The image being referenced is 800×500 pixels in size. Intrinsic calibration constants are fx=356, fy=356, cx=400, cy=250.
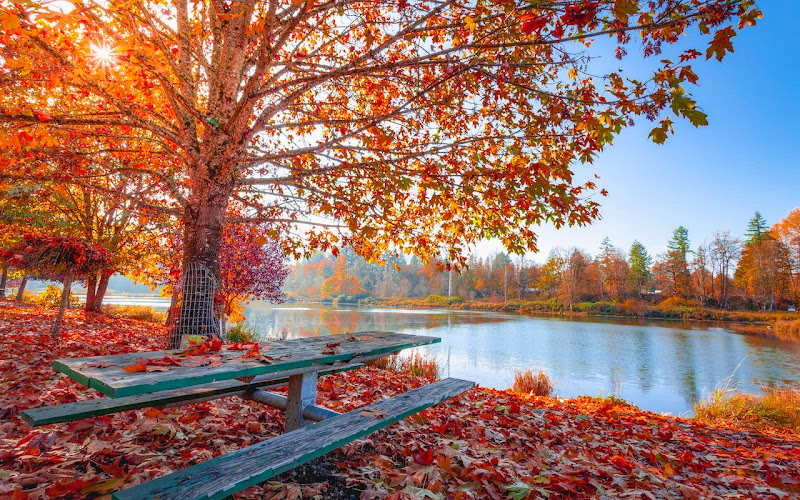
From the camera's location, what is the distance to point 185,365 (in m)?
1.97

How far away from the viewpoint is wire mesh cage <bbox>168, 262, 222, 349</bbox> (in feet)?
13.5

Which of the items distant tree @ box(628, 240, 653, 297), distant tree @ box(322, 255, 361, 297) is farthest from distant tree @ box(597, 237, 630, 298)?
distant tree @ box(322, 255, 361, 297)

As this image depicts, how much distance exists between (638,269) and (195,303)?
5633 centimetres

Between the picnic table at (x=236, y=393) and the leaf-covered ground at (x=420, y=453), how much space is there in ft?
1.25

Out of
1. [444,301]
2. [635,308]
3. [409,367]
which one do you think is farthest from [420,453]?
[444,301]

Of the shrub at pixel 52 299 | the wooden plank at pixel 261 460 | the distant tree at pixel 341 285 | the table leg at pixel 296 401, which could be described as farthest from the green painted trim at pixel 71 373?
the distant tree at pixel 341 285

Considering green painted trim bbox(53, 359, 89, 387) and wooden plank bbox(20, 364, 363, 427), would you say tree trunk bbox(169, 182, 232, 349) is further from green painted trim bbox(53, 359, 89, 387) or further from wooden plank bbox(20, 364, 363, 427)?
green painted trim bbox(53, 359, 89, 387)

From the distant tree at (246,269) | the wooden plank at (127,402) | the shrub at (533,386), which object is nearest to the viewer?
the wooden plank at (127,402)

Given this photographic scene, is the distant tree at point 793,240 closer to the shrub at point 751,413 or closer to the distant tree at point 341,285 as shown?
the shrub at point 751,413

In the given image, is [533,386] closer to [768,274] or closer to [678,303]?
[678,303]

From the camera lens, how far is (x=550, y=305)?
45.3 metres

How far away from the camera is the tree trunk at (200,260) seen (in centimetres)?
414

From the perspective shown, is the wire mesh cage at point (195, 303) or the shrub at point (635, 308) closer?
the wire mesh cage at point (195, 303)

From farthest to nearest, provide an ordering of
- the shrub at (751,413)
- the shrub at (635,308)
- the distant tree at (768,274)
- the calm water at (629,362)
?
the shrub at (635,308)
the distant tree at (768,274)
the calm water at (629,362)
the shrub at (751,413)
